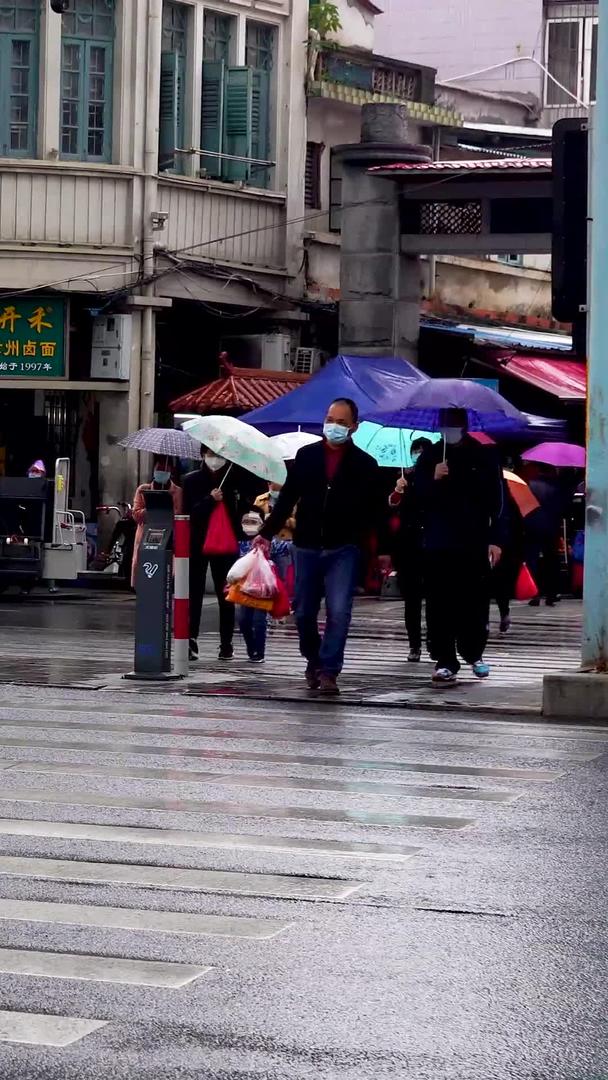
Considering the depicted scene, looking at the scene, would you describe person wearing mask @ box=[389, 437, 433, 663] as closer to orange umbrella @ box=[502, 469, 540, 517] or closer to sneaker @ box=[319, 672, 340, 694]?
orange umbrella @ box=[502, 469, 540, 517]

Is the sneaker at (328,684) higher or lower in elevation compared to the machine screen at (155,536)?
lower

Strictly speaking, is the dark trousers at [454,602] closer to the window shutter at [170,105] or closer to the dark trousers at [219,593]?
the dark trousers at [219,593]

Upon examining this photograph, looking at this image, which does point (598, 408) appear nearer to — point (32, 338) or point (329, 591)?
point (329, 591)

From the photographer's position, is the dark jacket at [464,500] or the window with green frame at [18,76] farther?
the window with green frame at [18,76]

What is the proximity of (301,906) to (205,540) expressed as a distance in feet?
31.4

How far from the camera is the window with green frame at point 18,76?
28.3m

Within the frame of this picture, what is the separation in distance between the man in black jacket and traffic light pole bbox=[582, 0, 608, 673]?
1.62 m

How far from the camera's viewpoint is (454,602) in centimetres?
1409

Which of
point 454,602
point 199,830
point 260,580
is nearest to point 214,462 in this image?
point 260,580

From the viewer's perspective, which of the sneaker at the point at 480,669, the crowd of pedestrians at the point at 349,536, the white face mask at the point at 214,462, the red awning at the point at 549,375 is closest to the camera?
the crowd of pedestrians at the point at 349,536

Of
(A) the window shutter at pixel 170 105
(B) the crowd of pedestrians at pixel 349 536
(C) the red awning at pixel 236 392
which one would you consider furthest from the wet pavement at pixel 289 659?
(A) the window shutter at pixel 170 105

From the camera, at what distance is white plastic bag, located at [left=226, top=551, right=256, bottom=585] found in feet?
48.9

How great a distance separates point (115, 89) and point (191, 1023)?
24.8 meters

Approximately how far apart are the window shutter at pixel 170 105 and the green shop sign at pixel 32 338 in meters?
2.75
